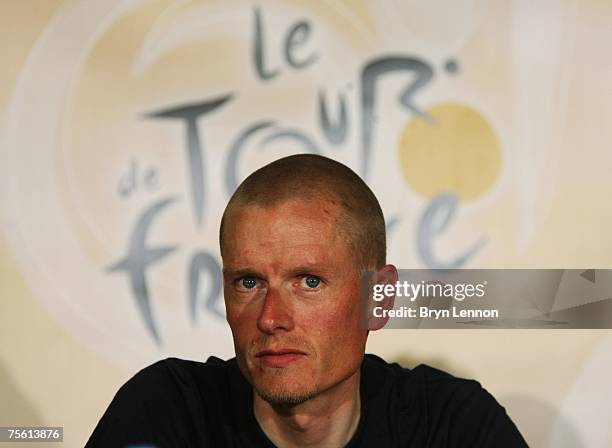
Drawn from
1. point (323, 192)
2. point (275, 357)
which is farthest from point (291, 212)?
point (275, 357)

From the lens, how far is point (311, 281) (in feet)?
3.82

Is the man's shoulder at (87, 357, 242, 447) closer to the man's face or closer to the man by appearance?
the man

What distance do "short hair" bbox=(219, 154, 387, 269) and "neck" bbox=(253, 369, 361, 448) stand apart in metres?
0.20

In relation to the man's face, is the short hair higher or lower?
higher

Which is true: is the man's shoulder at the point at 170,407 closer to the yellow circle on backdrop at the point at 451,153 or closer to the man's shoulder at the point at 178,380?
the man's shoulder at the point at 178,380

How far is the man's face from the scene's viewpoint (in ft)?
3.65

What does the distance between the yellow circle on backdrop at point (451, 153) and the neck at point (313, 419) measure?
0.92 meters

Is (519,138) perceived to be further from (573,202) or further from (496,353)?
(496,353)

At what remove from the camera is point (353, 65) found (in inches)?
83.4

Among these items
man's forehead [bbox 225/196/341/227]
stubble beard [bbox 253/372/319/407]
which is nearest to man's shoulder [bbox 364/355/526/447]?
stubble beard [bbox 253/372/319/407]

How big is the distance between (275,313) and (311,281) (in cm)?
8

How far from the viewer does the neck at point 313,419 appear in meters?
1.21

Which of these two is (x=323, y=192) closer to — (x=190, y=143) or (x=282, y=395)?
(x=282, y=395)

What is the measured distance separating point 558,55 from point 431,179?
1.44 feet
